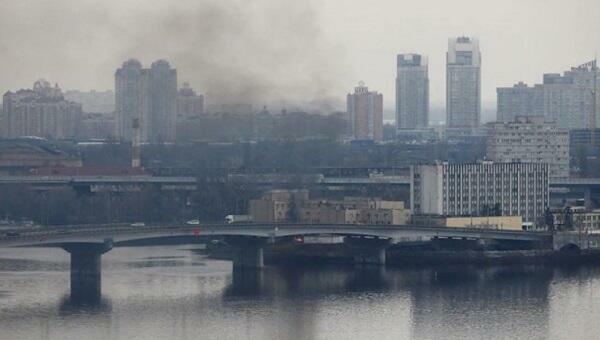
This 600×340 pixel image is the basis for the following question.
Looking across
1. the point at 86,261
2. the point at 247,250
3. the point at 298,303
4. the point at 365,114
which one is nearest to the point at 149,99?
the point at 365,114

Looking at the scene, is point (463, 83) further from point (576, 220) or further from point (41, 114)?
point (576, 220)

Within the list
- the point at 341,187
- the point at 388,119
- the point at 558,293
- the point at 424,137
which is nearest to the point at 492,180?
the point at 341,187

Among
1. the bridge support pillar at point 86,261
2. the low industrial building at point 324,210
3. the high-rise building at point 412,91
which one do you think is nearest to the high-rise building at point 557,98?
the high-rise building at point 412,91

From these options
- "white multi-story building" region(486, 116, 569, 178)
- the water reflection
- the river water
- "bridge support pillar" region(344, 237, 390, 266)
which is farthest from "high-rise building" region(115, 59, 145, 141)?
the water reflection

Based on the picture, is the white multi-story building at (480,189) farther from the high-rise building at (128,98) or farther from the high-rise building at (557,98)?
the high-rise building at (557,98)

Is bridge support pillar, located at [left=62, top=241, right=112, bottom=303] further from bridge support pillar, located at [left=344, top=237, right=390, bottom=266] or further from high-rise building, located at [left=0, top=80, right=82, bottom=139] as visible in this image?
high-rise building, located at [left=0, top=80, right=82, bottom=139]

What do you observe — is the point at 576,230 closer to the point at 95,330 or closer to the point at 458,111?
the point at 95,330
